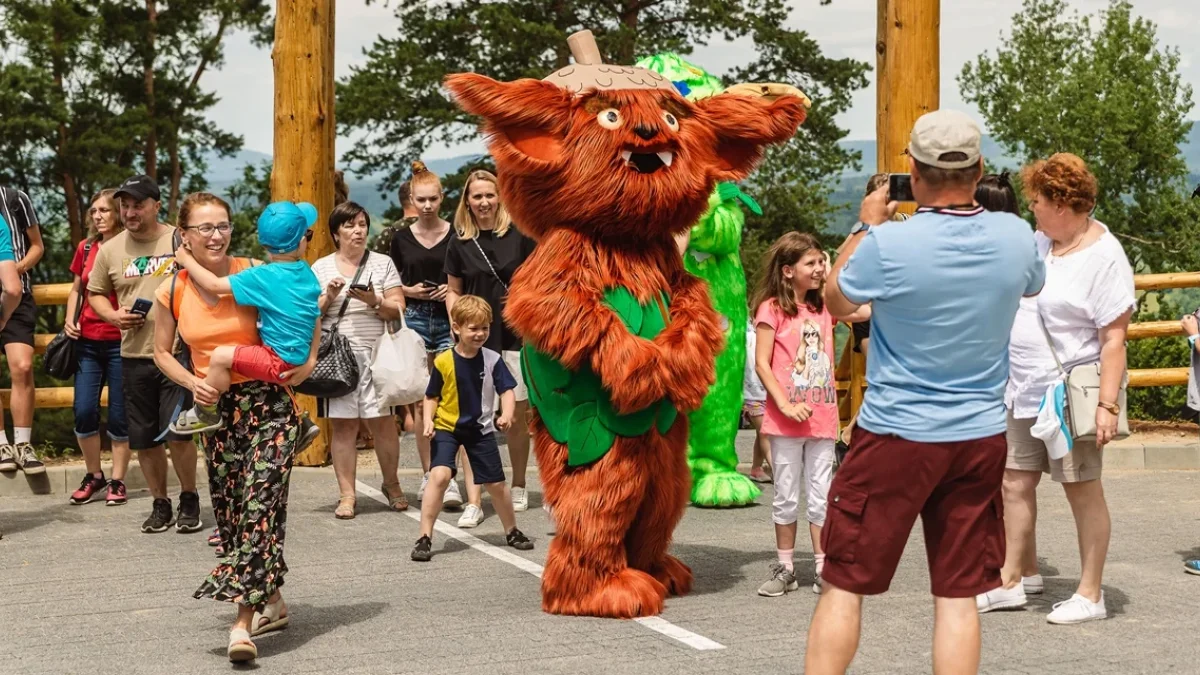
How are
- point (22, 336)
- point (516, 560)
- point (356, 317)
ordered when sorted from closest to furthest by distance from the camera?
point (516, 560)
point (356, 317)
point (22, 336)

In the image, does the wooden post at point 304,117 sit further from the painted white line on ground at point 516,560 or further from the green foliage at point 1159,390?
the green foliage at point 1159,390

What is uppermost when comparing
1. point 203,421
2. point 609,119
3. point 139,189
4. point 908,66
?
point 908,66

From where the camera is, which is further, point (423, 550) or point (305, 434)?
point (423, 550)

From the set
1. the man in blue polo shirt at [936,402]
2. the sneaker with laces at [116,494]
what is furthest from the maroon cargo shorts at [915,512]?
the sneaker with laces at [116,494]

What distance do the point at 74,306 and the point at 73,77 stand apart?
1888 centimetres

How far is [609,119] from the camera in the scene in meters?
6.24

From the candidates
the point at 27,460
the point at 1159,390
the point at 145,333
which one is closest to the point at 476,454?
the point at 145,333

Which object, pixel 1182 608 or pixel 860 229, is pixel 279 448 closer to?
pixel 860 229

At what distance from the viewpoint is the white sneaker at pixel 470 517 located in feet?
26.8

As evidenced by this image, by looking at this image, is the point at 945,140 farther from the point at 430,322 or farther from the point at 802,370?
the point at 430,322

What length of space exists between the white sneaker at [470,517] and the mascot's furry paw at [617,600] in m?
2.06

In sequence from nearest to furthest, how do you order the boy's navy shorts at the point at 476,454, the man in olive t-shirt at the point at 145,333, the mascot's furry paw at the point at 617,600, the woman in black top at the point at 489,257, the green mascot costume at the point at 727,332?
the mascot's furry paw at the point at 617,600, the boy's navy shorts at the point at 476,454, the man in olive t-shirt at the point at 145,333, the woman in black top at the point at 489,257, the green mascot costume at the point at 727,332

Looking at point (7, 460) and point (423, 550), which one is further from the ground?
point (7, 460)

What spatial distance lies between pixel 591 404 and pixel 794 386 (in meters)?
0.93
